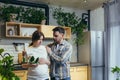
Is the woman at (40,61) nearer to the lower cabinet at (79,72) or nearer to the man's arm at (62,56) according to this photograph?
the man's arm at (62,56)

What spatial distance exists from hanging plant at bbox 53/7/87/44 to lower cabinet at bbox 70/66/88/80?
0.79m

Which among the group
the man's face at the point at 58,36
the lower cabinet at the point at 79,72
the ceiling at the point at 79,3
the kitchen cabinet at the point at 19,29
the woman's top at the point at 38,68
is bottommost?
the lower cabinet at the point at 79,72

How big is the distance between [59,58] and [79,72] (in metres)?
2.92

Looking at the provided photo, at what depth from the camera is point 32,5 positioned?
483cm

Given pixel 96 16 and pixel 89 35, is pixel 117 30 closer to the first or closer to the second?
pixel 89 35

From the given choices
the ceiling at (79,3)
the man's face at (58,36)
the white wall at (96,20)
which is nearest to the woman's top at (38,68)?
the man's face at (58,36)

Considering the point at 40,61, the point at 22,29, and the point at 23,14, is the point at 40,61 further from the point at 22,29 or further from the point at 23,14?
the point at 23,14

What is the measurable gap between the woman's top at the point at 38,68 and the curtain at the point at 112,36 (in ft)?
10.1

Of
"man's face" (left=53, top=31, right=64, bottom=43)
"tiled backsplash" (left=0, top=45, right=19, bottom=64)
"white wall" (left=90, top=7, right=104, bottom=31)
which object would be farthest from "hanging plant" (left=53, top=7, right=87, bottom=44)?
"man's face" (left=53, top=31, right=64, bottom=43)

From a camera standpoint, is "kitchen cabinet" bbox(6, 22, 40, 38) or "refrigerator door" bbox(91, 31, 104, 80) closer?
"kitchen cabinet" bbox(6, 22, 40, 38)

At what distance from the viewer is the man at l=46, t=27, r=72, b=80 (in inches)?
89.8

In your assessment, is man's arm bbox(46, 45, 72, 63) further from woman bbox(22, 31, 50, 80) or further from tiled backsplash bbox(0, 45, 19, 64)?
tiled backsplash bbox(0, 45, 19, 64)

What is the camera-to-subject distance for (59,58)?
2.25 meters

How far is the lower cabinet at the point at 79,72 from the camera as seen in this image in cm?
491
